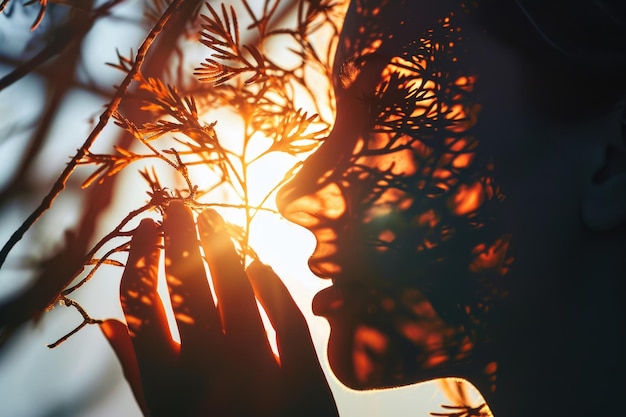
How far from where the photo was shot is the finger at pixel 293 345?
2.05 feet

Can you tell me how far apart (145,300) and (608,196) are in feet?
2.03

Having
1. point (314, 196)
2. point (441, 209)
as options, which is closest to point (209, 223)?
point (314, 196)

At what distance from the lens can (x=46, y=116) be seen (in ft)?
3.02

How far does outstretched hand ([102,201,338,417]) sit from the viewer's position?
1.94 ft

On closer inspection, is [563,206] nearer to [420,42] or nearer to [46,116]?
[420,42]

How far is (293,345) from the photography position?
25.0 inches

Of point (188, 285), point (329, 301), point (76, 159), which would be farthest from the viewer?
point (329, 301)

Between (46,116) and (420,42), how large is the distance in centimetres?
73

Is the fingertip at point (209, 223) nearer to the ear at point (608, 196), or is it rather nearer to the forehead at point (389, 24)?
the forehead at point (389, 24)

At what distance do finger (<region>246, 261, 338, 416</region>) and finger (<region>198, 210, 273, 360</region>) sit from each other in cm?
2

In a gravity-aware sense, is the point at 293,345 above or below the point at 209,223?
below

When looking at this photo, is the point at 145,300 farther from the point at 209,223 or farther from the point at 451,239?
the point at 451,239

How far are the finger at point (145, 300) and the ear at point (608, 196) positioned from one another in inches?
22.8

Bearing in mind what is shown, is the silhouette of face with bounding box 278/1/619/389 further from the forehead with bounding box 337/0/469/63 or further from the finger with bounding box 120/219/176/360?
the finger with bounding box 120/219/176/360
